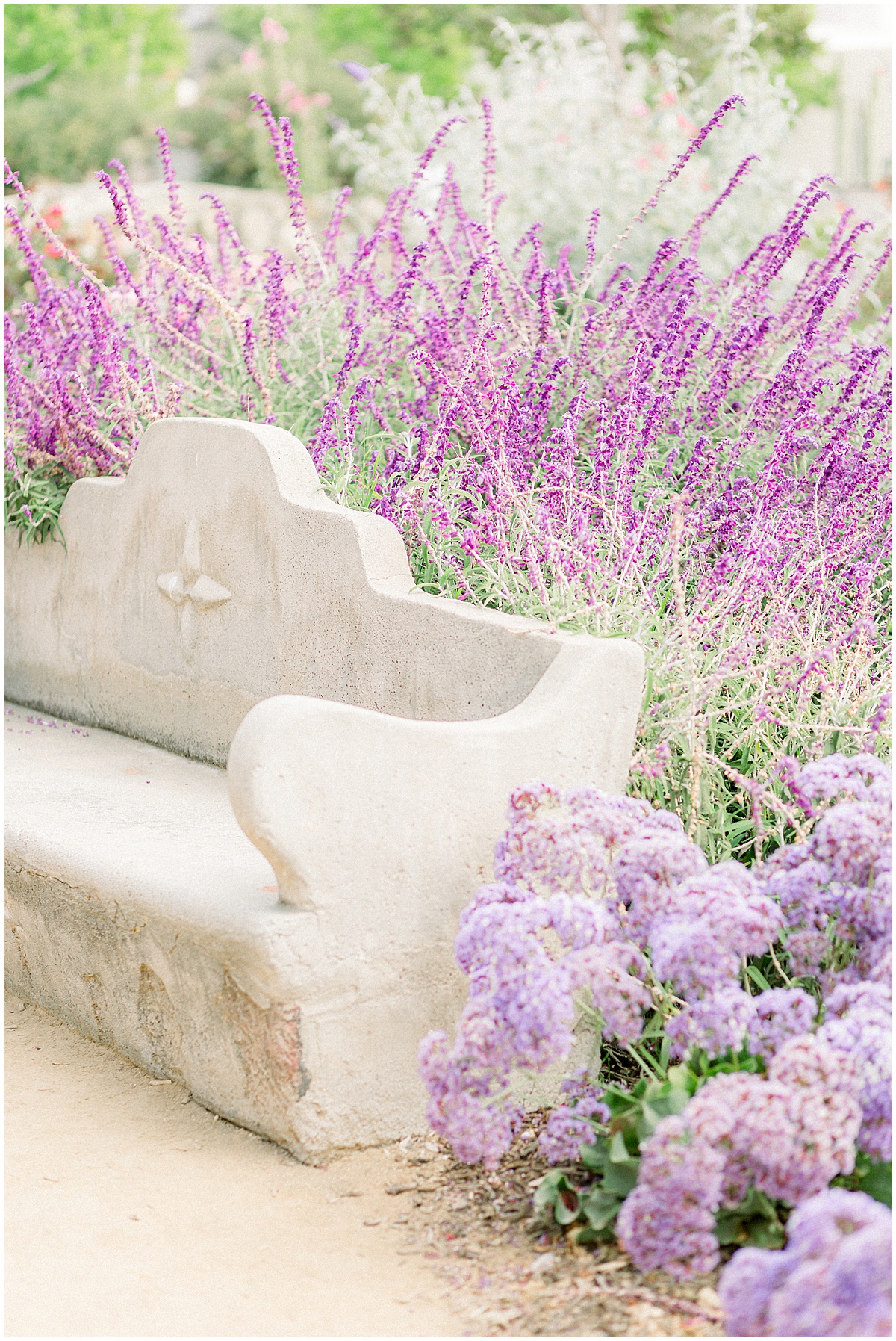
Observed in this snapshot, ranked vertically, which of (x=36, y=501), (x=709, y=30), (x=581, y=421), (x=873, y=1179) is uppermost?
(x=709, y=30)

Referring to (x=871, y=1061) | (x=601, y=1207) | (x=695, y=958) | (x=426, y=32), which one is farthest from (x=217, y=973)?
(x=426, y=32)

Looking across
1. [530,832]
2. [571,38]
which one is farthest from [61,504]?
[571,38]

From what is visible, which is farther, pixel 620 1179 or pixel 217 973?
pixel 217 973

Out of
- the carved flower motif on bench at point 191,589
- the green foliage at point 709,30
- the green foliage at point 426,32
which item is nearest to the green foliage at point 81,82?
the green foliage at point 426,32

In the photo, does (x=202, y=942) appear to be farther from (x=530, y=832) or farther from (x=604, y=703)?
(x=604, y=703)

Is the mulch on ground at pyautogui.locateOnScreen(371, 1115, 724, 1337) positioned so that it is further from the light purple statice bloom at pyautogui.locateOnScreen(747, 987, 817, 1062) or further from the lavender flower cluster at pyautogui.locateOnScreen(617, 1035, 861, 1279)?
the light purple statice bloom at pyautogui.locateOnScreen(747, 987, 817, 1062)

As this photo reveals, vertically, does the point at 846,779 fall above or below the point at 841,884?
above

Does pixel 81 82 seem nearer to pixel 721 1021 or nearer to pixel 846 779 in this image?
pixel 846 779

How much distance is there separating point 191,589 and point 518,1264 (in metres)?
1.91

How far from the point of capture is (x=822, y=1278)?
1414 mm

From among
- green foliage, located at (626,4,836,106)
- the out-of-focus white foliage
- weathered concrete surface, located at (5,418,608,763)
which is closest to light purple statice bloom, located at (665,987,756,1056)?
weathered concrete surface, located at (5,418,608,763)

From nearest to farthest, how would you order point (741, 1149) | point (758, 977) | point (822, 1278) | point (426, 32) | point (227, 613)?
point (822, 1278) → point (741, 1149) → point (758, 977) → point (227, 613) → point (426, 32)

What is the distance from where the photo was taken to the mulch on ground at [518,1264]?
174cm

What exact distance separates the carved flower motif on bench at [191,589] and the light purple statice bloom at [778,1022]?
5.87 feet
